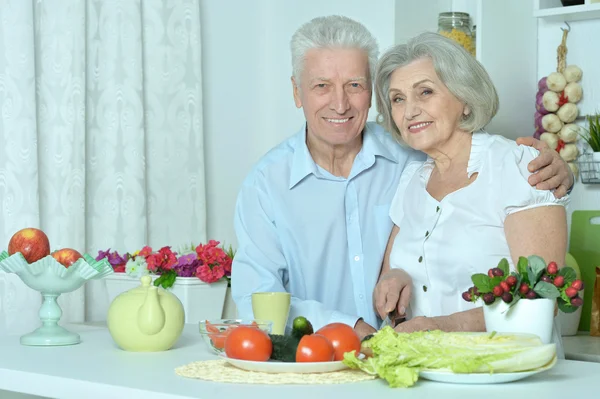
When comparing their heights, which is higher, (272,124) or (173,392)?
(272,124)

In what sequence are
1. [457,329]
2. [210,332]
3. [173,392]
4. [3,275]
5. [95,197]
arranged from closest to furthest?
[173,392], [210,332], [457,329], [3,275], [95,197]

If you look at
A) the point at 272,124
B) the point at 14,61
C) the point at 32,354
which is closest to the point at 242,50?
the point at 272,124

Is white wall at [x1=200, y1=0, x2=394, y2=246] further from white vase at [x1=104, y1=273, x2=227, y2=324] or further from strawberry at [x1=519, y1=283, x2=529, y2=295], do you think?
strawberry at [x1=519, y1=283, x2=529, y2=295]

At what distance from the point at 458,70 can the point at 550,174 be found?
1.00 feet

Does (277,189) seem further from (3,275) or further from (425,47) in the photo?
(3,275)

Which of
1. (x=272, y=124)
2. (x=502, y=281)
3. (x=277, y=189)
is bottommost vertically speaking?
(x=502, y=281)

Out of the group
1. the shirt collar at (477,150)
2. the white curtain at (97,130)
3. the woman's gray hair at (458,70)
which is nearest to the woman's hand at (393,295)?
the shirt collar at (477,150)

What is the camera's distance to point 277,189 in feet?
6.61

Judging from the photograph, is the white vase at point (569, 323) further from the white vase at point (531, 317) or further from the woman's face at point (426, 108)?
the white vase at point (531, 317)

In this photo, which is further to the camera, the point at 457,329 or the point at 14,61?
the point at 14,61

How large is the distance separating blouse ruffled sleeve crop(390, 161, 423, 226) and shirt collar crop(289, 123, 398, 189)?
66mm

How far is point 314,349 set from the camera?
48.8 inches

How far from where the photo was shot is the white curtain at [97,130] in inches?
99.9

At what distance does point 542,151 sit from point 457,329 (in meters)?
0.42
